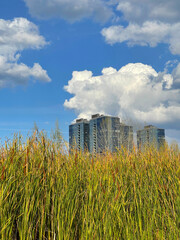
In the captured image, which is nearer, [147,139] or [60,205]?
[60,205]

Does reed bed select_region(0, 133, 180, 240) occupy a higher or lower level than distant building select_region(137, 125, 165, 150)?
lower

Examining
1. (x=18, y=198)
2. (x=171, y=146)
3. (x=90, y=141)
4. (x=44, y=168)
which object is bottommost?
(x=18, y=198)

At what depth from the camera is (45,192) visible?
3434 millimetres

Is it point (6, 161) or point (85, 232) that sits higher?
point (6, 161)

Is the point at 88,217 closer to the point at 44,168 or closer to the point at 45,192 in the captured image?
the point at 45,192

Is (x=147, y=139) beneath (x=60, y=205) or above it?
above

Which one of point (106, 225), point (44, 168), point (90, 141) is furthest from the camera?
point (90, 141)

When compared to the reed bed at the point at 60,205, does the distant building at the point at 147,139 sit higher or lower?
higher

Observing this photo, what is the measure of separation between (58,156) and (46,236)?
116 cm

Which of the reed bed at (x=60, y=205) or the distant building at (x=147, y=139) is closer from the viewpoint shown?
the reed bed at (x=60, y=205)

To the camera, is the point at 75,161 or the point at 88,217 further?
the point at 75,161

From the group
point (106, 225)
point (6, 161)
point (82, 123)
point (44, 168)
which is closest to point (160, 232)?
point (106, 225)

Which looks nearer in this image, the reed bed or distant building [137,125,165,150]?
the reed bed

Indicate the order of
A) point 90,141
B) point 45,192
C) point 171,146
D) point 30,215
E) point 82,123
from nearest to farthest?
1. point 30,215
2. point 45,192
3. point 171,146
4. point 90,141
5. point 82,123
